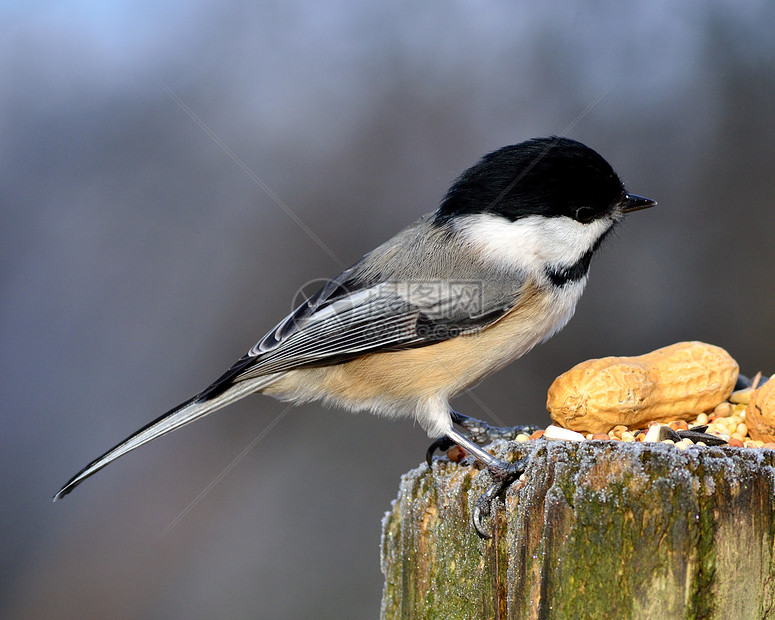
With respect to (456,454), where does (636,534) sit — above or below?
below

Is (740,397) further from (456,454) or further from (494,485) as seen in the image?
(494,485)

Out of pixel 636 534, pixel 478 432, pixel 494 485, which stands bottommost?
pixel 636 534

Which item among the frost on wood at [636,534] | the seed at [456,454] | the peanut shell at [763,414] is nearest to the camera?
the frost on wood at [636,534]

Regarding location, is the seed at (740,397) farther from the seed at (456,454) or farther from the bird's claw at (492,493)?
the bird's claw at (492,493)

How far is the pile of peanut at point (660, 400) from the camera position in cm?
132

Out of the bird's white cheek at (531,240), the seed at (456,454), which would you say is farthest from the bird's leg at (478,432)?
the bird's white cheek at (531,240)

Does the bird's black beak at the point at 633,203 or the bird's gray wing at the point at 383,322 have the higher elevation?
the bird's black beak at the point at 633,203

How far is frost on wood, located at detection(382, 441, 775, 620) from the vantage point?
92cm

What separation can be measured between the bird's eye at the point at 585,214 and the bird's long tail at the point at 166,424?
2.72 feet

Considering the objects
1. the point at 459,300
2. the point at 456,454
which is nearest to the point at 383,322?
the point at 459,300

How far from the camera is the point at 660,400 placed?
1.45 m

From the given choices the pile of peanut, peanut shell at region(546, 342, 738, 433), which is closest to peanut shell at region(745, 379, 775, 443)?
the pile of peanut

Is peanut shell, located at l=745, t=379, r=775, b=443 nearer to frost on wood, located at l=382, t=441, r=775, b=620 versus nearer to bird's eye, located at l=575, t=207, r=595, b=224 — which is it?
frost on wood, located at l=382, t=441, r=775, b=620

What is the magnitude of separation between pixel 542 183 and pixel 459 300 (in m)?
0.31
